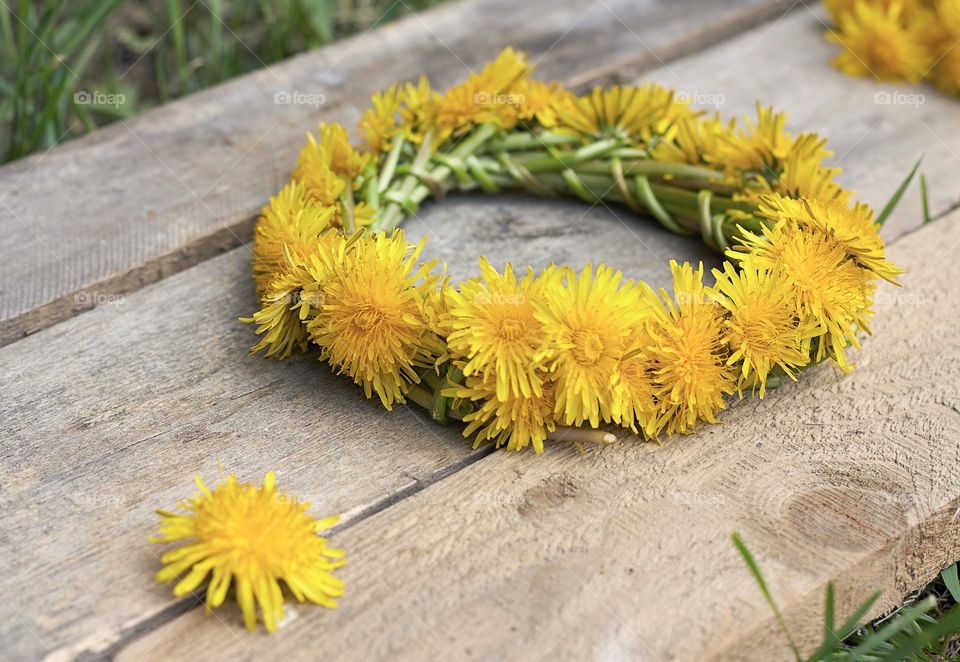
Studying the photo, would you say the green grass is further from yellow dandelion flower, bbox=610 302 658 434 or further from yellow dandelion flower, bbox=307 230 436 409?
yellow dandelion flower, bbox=307 230 436 409

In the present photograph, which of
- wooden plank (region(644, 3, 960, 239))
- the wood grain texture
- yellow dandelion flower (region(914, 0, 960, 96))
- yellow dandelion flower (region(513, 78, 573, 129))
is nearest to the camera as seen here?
the wood grain texture

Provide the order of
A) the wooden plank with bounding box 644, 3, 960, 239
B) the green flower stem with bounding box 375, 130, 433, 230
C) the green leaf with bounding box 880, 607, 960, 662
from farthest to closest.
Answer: the wooden plank with bounding box 644, 3, 960, 239, the green flower stem with bounding box 375, 130, 433, 230, the green leaf with bounding box 880, 607, 960, 662

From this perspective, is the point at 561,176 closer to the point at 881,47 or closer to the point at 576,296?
the point at 576,296

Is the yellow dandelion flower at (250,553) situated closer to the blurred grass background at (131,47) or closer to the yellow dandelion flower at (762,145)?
the yellow dandelion flower at (762,145)

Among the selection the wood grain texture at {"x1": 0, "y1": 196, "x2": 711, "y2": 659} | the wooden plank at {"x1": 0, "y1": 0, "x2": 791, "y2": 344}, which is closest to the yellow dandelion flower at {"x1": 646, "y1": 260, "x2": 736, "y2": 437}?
the wood grain texture at {"x1": 0, "y1": 196, "x2": 711, "y2": 659}

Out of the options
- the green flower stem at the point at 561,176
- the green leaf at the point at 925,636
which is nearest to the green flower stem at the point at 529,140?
the green flower stem at the point at 561,176
